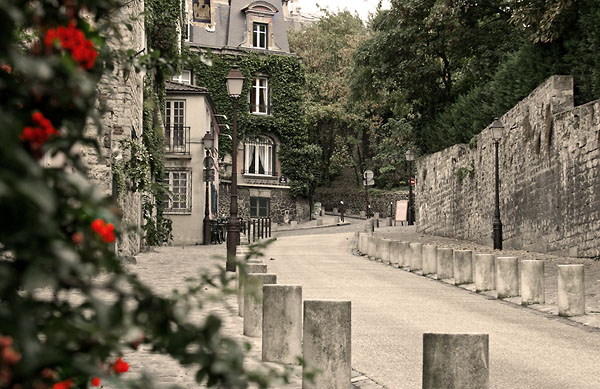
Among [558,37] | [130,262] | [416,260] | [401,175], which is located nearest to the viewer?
[130,262]

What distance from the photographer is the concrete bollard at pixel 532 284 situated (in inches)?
510

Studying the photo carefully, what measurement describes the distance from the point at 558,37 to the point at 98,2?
69.1 ft

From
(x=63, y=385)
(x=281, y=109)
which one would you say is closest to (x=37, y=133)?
(x=63, y=385)

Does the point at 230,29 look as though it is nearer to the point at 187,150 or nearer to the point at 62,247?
the point at 187,150

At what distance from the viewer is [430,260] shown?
18.8 meters

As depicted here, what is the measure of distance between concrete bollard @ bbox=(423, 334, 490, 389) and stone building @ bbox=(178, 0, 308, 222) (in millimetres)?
44684

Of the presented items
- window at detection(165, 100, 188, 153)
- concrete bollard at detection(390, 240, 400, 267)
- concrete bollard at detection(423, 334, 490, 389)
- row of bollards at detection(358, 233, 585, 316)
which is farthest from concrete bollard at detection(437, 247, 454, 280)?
window at detection(165, 100, 188, 153)

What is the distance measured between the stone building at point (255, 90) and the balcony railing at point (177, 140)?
14920mm

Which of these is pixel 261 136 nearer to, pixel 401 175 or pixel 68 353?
pixel 401 175

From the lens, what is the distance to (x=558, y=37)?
70.0 ft

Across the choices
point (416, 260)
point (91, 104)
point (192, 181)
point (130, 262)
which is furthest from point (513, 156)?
point (91, 104)

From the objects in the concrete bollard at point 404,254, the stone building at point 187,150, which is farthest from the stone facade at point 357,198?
the concrete bollard at point 404,254

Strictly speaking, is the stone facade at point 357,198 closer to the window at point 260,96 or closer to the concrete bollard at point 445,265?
the window at point 260,96

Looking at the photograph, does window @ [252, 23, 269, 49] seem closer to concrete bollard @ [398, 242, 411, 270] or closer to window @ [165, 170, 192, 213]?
window @ [165, 170, 192, 213]
